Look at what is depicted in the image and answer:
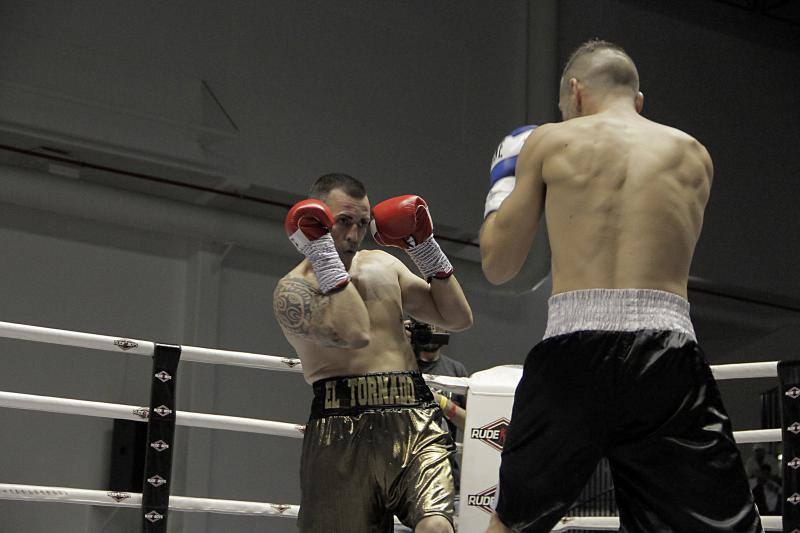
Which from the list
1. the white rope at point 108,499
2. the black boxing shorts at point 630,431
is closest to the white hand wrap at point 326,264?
the white rope at point 108,499

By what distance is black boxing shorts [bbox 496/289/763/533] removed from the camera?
2039 millimetres

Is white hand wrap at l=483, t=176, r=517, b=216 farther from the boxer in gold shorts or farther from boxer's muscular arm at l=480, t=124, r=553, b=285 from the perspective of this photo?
the boxer in gold shorts

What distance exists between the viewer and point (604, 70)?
7.85ft

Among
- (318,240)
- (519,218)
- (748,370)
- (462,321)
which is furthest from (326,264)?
(748,370)

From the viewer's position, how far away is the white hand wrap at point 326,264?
3.01 meters

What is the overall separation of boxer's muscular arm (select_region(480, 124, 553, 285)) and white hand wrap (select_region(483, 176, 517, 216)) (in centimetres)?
4

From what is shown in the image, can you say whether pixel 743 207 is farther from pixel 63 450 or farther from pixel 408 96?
pixel 63 450

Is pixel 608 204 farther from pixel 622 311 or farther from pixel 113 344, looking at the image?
pixel 113 344

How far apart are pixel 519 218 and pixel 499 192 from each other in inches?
5.5

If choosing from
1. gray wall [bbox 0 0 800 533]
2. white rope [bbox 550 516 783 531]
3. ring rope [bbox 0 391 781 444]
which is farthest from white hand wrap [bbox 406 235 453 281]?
gray wall [bbox 0 0 800 533]

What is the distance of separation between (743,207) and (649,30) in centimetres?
166

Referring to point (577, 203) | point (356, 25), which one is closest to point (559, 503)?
point (577, 203)

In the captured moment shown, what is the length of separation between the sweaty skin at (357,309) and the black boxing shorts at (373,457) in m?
0.07

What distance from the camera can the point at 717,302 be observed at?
8898 mm
